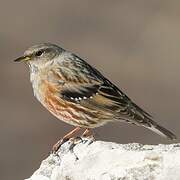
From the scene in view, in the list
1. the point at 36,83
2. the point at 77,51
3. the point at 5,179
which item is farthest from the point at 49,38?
the point at 36,83

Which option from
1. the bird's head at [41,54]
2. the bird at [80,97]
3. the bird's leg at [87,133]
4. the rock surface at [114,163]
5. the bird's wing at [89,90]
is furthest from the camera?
the bird's head at [41,54]

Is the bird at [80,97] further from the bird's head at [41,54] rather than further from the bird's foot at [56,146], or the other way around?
the bird's foot at [56,146]

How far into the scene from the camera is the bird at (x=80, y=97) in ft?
35.2

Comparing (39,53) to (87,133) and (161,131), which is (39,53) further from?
(161,131)

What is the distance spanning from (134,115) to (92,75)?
29.3 inches

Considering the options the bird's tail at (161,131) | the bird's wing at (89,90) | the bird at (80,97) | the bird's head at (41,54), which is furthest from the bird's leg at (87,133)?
the bird's head at (41,54)

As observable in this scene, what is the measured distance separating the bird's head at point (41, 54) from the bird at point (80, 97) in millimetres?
17

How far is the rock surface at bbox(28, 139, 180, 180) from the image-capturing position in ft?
25.5

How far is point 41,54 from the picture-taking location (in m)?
11.4

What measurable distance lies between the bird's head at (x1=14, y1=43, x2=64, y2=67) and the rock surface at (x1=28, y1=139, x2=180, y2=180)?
243 centimetres

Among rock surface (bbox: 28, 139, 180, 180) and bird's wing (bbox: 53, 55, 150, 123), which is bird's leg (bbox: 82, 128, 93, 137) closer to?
bird's wing (bbox: 53, 55, 150, 123)

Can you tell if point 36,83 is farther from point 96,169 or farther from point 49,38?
point 49,38

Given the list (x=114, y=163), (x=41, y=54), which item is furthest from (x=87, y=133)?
(x=114, y=163)

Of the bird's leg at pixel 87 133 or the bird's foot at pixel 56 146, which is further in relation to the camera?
the bird's leg at pixel 87 133
